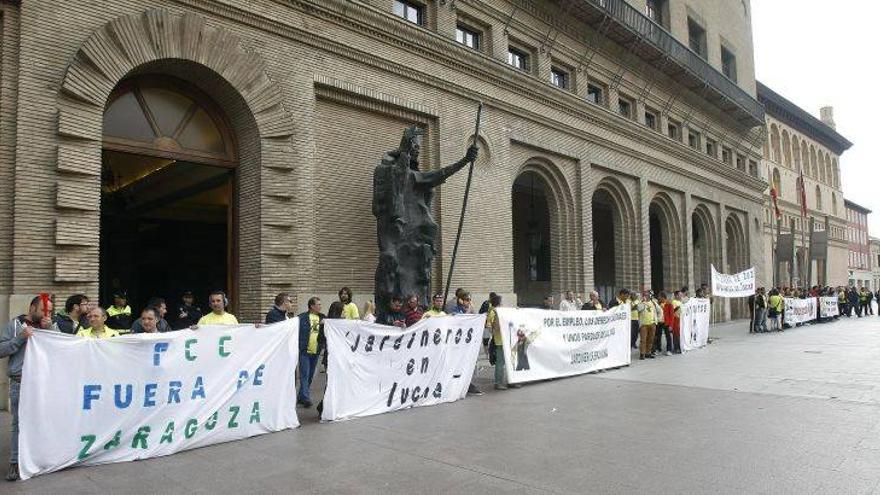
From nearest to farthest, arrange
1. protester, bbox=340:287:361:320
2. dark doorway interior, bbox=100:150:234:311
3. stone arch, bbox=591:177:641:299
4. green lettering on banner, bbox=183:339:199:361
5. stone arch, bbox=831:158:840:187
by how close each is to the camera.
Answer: green lettering on banner, bbox=183:339:199:361 → protester, bbox=340:287:361:320 → dark doorway interior, bbox=100:150:234:311 → stone arch, bbox=591:177:641:299 → stone arch, bbox=831:158:840:187

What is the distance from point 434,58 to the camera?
15516 mm

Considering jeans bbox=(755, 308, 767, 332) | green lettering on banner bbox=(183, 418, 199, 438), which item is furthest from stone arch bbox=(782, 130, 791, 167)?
green lettering on banner bbox=(183, 418, 199, 438)

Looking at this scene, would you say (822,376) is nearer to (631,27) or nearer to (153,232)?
(631,27)

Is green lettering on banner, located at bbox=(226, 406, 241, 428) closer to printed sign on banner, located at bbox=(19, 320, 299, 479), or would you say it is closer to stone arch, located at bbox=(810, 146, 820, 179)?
printed sign on banner, located at bbox=(19, 320, 299, 479)

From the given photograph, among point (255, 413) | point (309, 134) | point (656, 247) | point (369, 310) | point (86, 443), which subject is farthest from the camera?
point (656, 247)

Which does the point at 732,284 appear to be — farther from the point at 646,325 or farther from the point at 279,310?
the point at 279,310

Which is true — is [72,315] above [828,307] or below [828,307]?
above

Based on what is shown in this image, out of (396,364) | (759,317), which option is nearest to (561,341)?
(396,364)

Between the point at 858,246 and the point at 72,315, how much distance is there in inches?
3286

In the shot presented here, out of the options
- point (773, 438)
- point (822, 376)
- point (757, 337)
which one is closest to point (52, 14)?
point (773, 438)

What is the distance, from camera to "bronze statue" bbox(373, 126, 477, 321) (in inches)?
469

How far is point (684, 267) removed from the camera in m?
27.6

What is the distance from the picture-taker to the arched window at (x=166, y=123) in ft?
35.9

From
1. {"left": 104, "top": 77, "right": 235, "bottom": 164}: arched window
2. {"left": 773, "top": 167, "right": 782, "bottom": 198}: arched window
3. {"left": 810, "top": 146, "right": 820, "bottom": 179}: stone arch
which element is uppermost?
{"left": 810, "top": 146, "right": 820, "bottom": 179}: stone arch
